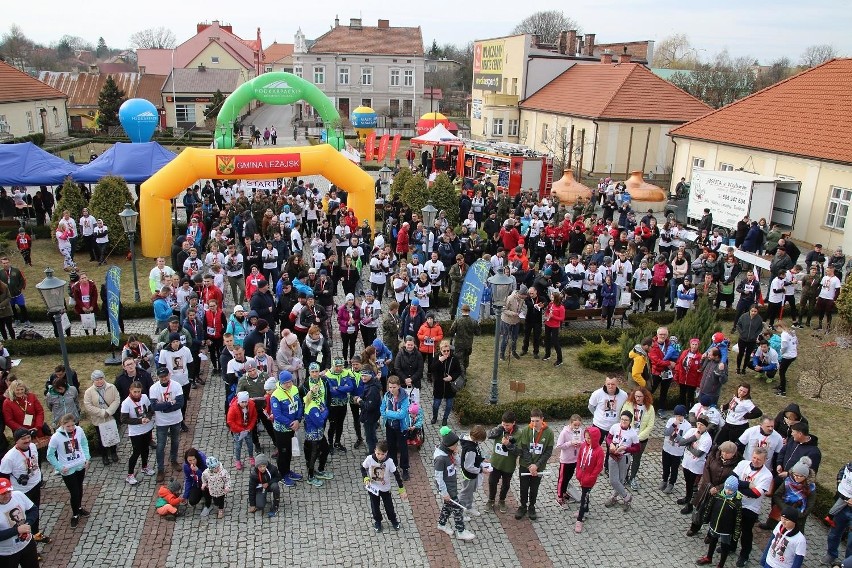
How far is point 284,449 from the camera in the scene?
8.69m

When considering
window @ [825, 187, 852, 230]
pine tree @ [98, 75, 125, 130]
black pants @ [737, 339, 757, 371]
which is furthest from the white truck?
pine tree @ [98, 75, 125, 130]

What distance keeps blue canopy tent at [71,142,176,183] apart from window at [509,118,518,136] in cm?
2673

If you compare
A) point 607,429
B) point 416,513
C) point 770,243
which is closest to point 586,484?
point 607,429

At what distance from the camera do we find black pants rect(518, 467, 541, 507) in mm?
8125

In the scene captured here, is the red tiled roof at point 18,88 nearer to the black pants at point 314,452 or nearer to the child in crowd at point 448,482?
the black pants at point 314,452

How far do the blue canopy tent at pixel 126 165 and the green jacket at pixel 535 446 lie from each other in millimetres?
18089

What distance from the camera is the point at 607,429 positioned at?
8.88 meters

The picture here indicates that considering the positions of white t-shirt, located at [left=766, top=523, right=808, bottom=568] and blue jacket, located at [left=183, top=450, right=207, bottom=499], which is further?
blue jacket, located at [left=183, top=450, right=207, bottom=499]

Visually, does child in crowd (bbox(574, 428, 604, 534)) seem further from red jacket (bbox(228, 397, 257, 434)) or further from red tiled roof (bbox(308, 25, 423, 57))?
red tiled roof (bbox(308, 25, 423, 57))

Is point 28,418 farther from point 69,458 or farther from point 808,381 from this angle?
point 808,381

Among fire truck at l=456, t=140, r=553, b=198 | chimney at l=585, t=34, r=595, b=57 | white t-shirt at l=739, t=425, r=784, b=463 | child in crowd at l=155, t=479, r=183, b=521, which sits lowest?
child in crowd at l=155, t=479, r=183, b=521

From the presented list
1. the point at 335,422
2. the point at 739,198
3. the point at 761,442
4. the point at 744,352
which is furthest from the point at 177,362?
the point at 739,198

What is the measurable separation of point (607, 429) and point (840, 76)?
20.7 m

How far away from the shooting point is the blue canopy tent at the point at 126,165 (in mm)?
21609
